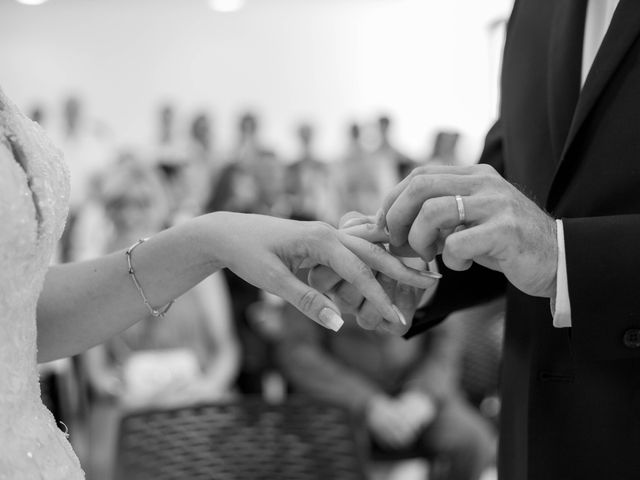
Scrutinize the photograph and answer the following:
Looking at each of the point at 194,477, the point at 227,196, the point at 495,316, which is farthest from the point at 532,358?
the point at 227,196

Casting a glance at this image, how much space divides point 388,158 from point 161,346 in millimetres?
5739

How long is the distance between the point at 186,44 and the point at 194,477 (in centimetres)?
856

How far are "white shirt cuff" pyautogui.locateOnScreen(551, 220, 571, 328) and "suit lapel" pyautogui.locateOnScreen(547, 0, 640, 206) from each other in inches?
6.3

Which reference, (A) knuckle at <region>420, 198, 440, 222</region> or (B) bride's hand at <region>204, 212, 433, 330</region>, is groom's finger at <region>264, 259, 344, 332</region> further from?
(A) knuckle at <region>420, 198, 440, 222</region>

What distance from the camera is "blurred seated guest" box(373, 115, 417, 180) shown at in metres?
7.96

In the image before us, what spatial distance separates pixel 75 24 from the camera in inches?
383

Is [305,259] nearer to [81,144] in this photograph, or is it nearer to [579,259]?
[579,259]

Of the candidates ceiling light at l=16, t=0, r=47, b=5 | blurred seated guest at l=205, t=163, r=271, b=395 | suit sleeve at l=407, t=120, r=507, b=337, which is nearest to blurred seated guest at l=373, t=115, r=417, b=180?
ceiling light at l=16, t=0, r=47, b=5

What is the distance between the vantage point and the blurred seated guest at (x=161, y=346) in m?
3.01

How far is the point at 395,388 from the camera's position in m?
3.14

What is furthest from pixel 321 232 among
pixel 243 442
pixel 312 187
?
pixel 312 187

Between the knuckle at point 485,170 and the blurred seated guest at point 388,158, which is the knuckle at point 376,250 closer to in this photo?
the knuckle at point 485,170

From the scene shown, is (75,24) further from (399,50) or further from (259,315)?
(259,315)

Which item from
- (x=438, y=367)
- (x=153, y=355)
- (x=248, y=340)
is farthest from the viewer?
(x=248, y=340)
